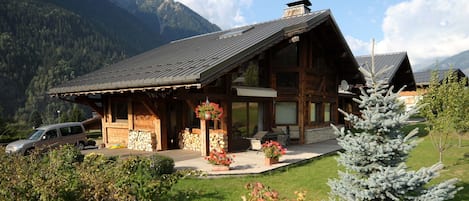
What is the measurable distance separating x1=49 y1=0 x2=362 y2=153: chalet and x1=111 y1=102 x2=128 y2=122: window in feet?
0.17

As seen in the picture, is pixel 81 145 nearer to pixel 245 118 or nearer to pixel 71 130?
pixel 71 130

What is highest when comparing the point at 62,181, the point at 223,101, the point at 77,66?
the point at 77,66

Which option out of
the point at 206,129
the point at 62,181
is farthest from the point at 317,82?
the point at 62,181

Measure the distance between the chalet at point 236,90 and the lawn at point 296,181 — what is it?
3.09 m

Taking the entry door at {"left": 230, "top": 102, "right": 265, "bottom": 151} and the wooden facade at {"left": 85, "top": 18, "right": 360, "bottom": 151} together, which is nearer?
the wooden facade at {"left": 85, "top": 18, "right": 360, "bottom": 151}

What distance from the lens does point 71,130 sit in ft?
54.0

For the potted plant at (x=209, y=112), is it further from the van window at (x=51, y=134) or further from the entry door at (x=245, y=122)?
the van window at (x=51, y=134)

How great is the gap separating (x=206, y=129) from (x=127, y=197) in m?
5.88

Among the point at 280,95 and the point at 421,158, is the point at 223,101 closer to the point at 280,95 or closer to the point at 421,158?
the point at 280,95

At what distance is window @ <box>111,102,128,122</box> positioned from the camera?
15.9 m

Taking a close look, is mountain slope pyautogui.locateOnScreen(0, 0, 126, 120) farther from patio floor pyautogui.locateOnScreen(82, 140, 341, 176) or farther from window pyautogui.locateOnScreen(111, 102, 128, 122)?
patio floor pyautogui.locateOnScreen(82, 140, 341, 176)

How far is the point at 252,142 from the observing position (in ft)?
42.7

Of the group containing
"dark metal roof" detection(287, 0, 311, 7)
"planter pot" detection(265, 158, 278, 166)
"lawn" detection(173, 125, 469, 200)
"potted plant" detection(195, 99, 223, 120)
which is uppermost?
"dark metal roof" detection(287, 0, 311, 7)

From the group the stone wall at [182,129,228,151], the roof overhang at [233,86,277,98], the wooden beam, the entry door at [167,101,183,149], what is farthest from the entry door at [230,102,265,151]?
the wooden beam
